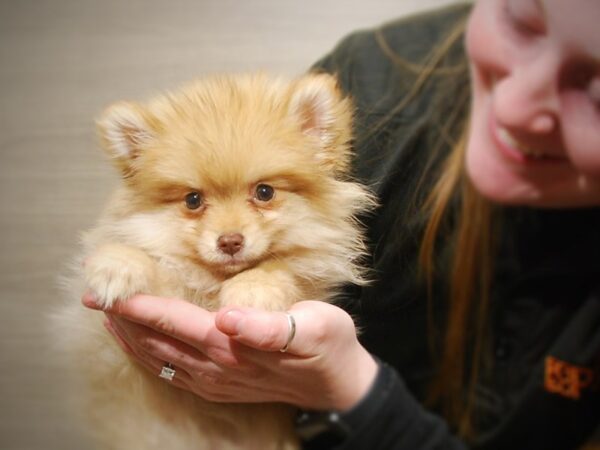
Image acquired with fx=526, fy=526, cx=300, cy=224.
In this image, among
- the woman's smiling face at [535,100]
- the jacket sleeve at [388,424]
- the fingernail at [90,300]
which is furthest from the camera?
the jacket sleeve at [388,424]

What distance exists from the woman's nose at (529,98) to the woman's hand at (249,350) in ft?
1.10

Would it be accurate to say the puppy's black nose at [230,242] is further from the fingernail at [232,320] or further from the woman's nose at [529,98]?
the woman's nose at [529,98]

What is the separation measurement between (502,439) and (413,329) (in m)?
0.28

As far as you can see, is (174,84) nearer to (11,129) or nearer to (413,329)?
(11,129)

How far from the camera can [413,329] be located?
3.08 feet

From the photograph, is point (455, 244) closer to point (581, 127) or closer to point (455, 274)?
point (455, 274)

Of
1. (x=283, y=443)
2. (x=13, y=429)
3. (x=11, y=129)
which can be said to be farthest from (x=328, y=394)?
(x=11, y=129)

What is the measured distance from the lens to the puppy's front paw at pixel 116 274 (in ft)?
2.16

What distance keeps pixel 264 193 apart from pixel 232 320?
0.18 meters

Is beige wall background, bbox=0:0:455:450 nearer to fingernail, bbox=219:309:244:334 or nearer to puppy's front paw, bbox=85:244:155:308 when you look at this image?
puppy's front paw, bbox=85:244:155:308

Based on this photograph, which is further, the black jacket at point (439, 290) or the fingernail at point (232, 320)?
the black jacket at point (439, 290)

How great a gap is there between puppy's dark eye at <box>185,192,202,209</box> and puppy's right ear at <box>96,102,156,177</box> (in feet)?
0.32

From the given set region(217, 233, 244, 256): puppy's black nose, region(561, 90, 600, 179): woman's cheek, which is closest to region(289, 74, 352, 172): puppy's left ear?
region(217, 233, 244, 256): puppy's black nose

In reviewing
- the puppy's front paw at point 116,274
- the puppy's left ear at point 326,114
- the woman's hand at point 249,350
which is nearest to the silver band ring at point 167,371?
the woman's hand at point 249,350
